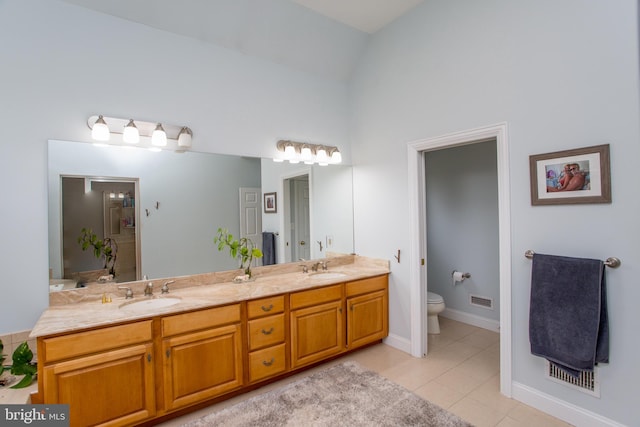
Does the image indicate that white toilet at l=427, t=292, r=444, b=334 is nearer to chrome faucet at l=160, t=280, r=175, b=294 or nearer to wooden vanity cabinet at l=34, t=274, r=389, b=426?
wooden vanity cabinet at l=34, t=274, r=389, b=426

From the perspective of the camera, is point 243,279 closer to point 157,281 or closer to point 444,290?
point 157,281

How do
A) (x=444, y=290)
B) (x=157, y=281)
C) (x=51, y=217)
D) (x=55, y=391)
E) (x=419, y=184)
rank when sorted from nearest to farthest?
(x=55, y=391) → (x=51, y=217) → (x=157, y=281) → (x=419, y=184) → (x=444, y=290)

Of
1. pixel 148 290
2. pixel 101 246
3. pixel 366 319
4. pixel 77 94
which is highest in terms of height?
pixel 77 94

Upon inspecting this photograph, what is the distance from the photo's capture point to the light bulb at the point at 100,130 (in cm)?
210

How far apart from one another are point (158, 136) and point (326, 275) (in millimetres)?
1925

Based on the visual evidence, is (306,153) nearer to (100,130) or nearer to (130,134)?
(130,134)

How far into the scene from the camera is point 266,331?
2.39m

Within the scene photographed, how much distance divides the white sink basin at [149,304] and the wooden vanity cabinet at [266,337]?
1.85 feet

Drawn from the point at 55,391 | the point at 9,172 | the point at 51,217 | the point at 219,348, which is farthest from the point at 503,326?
the point at 9,172

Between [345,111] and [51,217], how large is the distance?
9.42 ft

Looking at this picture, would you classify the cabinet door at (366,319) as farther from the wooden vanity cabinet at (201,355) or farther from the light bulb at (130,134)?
the light bulb at (130,134)

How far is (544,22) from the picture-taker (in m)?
2.06

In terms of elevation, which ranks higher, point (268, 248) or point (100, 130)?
point (100, 130)

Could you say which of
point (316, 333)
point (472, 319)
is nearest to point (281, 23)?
point (316, 333)
